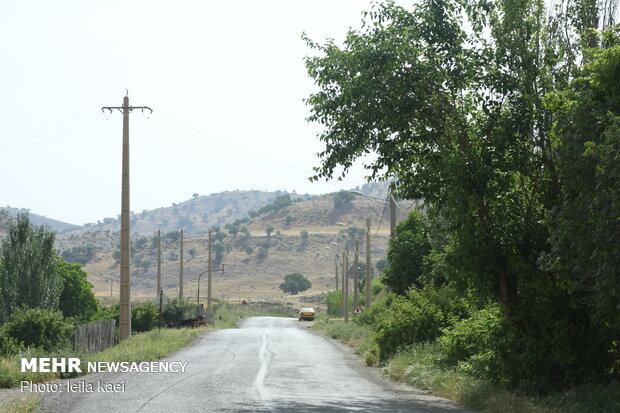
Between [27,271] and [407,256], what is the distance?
83.4 feet

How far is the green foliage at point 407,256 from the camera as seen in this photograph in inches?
1379

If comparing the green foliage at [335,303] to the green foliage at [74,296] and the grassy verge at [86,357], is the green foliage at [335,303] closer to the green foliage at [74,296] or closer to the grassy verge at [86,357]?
the green foliage at [74,296]

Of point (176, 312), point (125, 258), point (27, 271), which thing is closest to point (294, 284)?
point (176, 312)

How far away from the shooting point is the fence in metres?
27.4

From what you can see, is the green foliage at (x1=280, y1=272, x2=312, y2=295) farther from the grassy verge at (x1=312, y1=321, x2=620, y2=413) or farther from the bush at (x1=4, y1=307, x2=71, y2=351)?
the grassy verge at (x1=312, y1=321, x2=620, y2=413)

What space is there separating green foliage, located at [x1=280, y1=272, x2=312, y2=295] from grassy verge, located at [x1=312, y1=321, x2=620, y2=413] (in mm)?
145421

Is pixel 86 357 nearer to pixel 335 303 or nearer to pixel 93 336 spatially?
pixel 93 336

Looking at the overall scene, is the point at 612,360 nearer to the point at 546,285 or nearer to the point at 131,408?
the point at 546,285

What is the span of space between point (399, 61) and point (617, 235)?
6.83m

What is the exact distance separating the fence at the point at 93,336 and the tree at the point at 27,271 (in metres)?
17.5

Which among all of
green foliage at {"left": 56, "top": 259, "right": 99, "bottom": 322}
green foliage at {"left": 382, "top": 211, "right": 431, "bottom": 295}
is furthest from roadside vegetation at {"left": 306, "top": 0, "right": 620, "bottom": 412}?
green foliage at {"left": 56, "top": 259, "right": 99, "bottom": 322}

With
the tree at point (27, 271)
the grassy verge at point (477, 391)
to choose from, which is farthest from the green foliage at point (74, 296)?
the grassy verge at point (477, 391)

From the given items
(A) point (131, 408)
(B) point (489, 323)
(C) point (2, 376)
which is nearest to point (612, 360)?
(B) point (489, 323)

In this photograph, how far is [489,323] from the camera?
1648 centimetres
